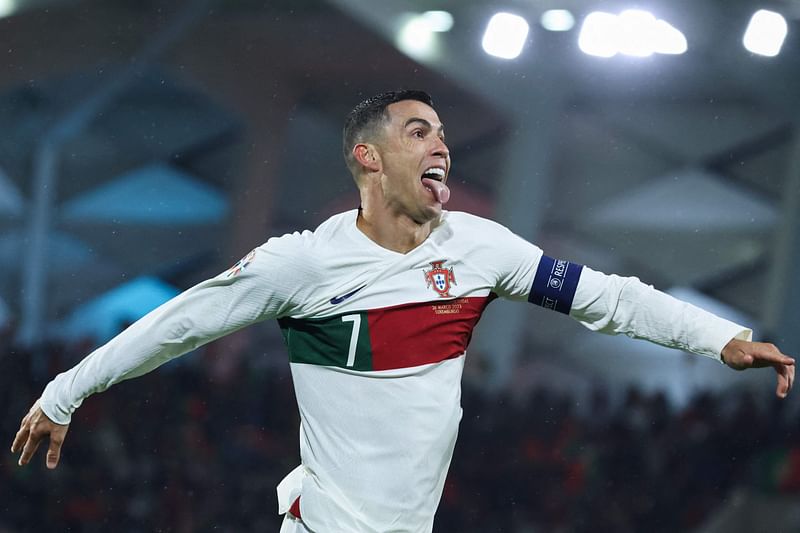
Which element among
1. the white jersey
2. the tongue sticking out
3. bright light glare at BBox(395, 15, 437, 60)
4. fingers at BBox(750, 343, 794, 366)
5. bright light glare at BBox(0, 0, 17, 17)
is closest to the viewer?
fingers at BBox(750, 343, 794, 366)

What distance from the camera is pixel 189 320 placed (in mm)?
1963

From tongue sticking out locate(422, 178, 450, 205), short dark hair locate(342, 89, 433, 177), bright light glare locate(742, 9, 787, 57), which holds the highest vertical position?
bright light glare locate(742, 9, 787, 57)

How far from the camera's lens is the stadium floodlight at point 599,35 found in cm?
510

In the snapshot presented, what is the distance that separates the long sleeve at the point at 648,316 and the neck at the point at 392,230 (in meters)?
0.34

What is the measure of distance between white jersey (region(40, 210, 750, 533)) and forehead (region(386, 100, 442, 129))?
9.3 inches

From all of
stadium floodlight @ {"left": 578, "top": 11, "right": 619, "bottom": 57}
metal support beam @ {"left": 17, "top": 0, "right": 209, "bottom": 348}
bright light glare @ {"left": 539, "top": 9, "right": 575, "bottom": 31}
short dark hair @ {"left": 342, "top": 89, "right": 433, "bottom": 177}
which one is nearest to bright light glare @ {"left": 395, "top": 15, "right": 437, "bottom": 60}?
bright light glare @ {"left": 539, "top": 9, "right": 575, "bottom": 31}

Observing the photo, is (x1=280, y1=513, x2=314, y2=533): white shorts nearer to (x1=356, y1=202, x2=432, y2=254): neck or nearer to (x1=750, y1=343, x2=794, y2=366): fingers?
(x1=356, y1=202, x2=432, y2=254): neck

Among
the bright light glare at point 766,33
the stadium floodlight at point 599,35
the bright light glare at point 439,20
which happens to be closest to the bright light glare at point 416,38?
the bright light glare at point 439,20

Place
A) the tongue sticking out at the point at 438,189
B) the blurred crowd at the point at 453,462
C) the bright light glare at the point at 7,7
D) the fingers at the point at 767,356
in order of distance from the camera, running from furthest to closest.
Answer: the bright light glare at the point at 7,7 → the blurred crowd at the point at 453,462 → the tongue sticking out at the point at 438,189 → the fingers at the point at 767,356

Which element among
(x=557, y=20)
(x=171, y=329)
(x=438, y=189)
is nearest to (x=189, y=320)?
(x=171, y=329)

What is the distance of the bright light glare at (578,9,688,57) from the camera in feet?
16.7

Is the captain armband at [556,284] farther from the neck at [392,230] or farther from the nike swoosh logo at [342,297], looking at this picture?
the nike swoosh logo at [342,297]

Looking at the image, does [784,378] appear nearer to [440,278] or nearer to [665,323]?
[665,323]

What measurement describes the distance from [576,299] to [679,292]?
137 inches
